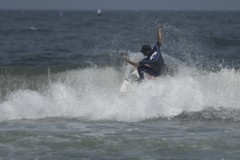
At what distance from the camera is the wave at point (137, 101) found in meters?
14.9

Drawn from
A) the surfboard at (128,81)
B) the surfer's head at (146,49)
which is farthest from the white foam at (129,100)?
the surfer's head at (146,49)

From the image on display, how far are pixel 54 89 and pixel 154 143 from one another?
627 centimetres

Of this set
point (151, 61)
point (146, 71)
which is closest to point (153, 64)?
point (151, 61)

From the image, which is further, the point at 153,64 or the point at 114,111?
the point at 114,111

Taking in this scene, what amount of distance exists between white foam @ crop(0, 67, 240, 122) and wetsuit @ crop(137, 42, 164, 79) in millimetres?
363

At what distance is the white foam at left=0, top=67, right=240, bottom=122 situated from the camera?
15048mm

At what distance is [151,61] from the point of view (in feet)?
48.7

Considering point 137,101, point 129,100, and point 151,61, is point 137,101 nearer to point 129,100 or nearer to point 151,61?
point 129,100

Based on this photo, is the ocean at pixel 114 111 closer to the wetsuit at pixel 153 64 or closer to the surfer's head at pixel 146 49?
the wetsuit at pixel 153 64

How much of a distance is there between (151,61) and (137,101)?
1.11 meters

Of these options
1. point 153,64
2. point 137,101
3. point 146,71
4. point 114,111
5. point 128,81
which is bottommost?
point 114,111

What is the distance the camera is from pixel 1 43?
3384cm

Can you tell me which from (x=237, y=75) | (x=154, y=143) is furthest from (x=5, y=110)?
(x=237, y=75)

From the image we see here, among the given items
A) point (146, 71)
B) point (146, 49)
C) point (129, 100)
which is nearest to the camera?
point (146, 49)
